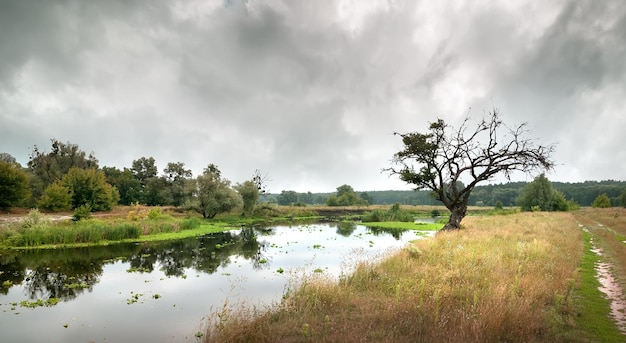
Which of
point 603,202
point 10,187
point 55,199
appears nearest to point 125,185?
point 55,199

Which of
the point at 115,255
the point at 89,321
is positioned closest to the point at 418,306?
the point at 89,321

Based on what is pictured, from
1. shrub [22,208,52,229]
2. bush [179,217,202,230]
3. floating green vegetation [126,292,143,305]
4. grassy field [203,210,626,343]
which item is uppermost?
shrub [22,208,52,229]

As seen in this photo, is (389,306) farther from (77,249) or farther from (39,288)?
(77,249)

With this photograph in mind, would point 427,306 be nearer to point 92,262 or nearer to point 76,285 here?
point 76,285

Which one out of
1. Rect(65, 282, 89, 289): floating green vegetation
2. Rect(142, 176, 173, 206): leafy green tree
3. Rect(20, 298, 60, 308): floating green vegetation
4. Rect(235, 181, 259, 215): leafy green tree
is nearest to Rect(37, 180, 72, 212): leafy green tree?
Rect(235, 181, 259, 215): leafy green tree

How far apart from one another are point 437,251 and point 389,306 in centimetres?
986

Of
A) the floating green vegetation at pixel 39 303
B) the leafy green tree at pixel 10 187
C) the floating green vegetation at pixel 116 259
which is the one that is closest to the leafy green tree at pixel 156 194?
the leafy green tree at pixel 10 187

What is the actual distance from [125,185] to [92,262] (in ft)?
235

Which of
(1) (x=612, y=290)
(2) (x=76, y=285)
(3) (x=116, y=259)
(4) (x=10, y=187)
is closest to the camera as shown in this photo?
(1) (x=612, y=290)

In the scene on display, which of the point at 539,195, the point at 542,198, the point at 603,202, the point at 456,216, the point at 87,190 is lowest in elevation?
the point at 456,216

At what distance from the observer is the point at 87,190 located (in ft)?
177

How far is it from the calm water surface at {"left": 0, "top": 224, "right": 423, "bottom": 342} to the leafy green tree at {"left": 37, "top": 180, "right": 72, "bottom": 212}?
28.7 metres

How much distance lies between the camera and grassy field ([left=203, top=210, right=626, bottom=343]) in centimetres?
779

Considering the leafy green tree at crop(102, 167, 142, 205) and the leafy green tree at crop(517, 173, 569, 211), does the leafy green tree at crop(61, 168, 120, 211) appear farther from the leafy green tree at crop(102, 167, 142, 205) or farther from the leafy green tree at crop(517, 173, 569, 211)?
the leafy green tree at crop(517, 173, 569, 211)
